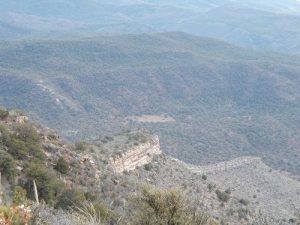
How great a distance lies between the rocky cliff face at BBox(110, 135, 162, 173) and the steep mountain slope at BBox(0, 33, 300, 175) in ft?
74.9

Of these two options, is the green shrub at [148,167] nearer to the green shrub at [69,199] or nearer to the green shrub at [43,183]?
the green shrub at [43,183]

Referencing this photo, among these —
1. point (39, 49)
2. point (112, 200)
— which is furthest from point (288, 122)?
point (112, 200)

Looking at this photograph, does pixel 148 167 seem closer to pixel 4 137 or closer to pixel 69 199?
pixel 4 137

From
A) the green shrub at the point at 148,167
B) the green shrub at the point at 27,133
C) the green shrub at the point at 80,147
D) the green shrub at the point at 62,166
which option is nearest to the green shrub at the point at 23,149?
the green shrub at the point at 27,133

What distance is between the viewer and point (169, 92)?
99.1 m

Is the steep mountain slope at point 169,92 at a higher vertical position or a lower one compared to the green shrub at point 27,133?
lower

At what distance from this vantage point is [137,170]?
3012 cm

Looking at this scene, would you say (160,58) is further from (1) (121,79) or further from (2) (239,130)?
(2) (239,130)

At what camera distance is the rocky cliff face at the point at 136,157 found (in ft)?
92.6

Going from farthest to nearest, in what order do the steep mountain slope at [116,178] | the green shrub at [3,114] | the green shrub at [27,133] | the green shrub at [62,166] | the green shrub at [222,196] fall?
the green shrub at [222,196], the green shrub at [3,114], the green shrub at [27,133], the green shrub at [62,166], the steep mountain slope at [116,178]

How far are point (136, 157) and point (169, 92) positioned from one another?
226 ft

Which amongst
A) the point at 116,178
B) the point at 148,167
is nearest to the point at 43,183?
the point at 116,178

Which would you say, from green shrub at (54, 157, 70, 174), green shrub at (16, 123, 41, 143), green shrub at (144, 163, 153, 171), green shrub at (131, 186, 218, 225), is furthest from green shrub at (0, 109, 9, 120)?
green shrub at (131, 186, 218, 225)

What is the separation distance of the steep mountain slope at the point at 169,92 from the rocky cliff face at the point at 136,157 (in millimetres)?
22835
